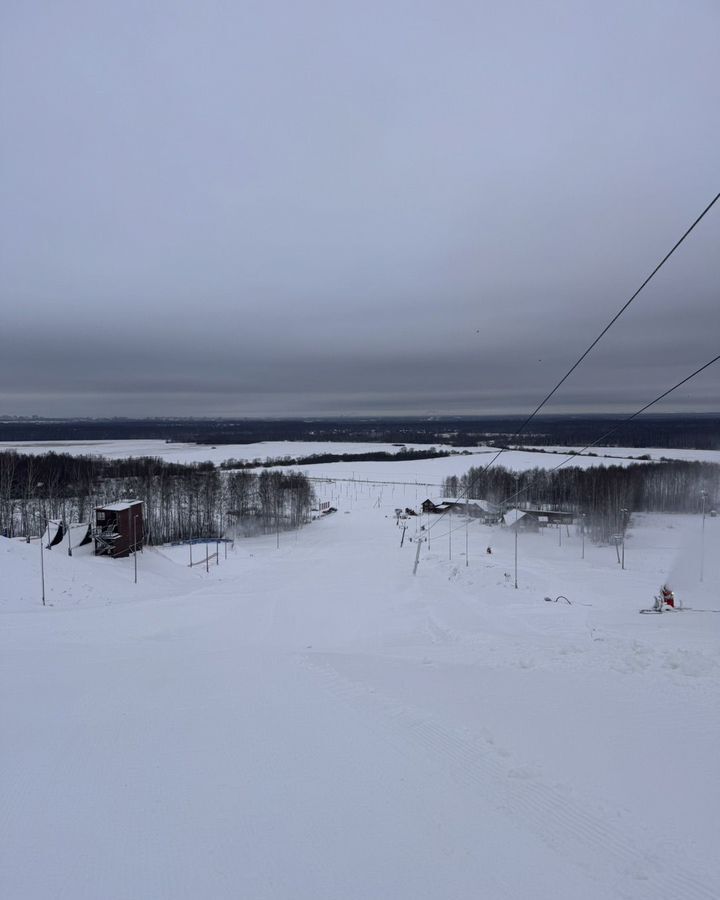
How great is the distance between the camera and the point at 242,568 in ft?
93.1

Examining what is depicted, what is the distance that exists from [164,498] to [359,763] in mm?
43037

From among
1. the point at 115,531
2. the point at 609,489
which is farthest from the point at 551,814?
the point at 609,489

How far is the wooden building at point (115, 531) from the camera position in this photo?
25.9 meters

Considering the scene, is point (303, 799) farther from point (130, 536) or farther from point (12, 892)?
point (130, 536)

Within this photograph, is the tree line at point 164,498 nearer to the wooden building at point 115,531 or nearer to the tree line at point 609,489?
the wooden building at point 115,531

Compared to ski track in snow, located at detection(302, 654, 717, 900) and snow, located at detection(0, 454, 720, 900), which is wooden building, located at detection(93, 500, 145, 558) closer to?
snow, located at detection(0, 454, 720, 900)

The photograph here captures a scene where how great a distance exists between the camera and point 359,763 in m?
4.94

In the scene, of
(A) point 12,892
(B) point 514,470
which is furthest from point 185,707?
(B) point 514,470

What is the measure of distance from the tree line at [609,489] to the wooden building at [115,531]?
30231 millimetres

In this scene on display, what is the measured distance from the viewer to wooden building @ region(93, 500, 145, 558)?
2592 cm

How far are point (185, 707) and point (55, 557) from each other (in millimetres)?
18426

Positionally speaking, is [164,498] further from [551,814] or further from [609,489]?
[551,814]

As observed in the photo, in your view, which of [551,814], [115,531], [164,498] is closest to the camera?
[551,814]

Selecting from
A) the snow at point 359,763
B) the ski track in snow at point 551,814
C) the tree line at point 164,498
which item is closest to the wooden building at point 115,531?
the tree line at point 164,498
